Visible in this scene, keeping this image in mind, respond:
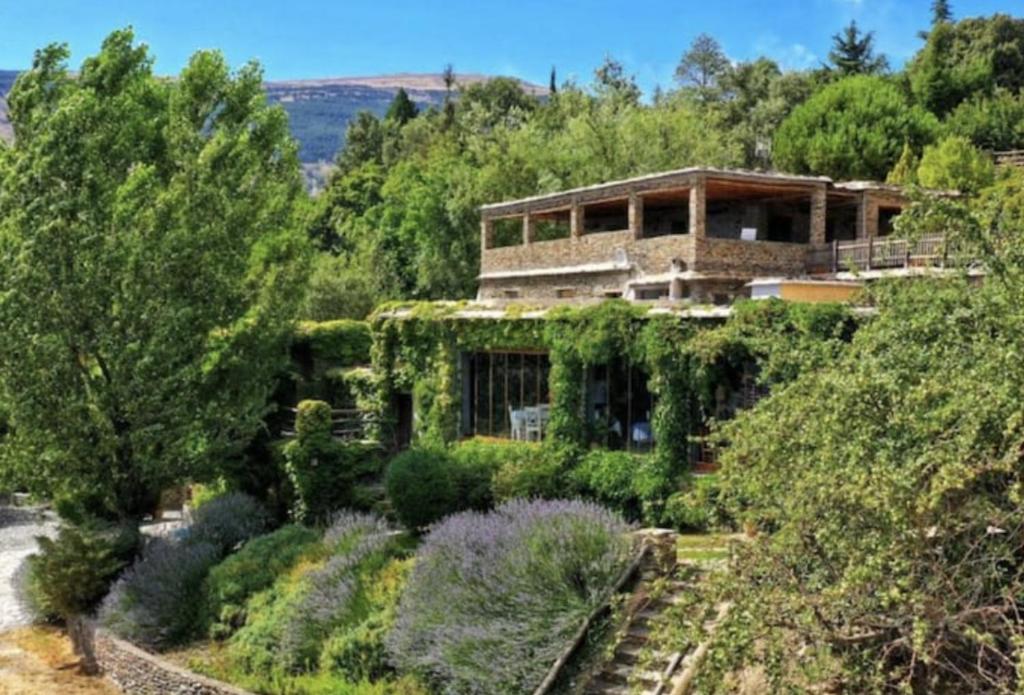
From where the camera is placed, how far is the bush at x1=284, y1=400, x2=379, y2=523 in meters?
22.7

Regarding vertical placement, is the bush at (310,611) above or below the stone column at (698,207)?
below

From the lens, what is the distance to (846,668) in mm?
9258

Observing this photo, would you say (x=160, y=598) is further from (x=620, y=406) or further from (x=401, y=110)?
(x=401, y=110)

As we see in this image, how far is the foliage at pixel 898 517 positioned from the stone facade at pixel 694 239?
14.7 m

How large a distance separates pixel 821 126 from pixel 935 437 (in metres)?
38.5

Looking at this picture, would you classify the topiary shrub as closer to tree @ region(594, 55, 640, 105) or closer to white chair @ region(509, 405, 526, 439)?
white chair @ region(509, 405, 526, 439)

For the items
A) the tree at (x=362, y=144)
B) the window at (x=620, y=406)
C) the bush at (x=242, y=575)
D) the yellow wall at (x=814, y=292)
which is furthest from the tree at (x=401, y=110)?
the bush at (x=242, y=575)

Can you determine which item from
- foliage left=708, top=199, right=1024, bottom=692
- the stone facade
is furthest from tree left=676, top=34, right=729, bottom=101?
foliage left=708, top=199, right=1024, bottom=692

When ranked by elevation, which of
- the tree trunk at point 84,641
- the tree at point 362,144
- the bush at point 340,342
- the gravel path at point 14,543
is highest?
the tree at point 362,144

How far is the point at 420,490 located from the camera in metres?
19.6

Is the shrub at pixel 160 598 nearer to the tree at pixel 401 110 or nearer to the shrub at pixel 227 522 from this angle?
the shrub at pixel 227 522

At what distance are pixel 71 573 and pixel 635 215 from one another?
53.0ft

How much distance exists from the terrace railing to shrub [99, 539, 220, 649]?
14.7 meters

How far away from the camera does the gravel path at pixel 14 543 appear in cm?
2177
